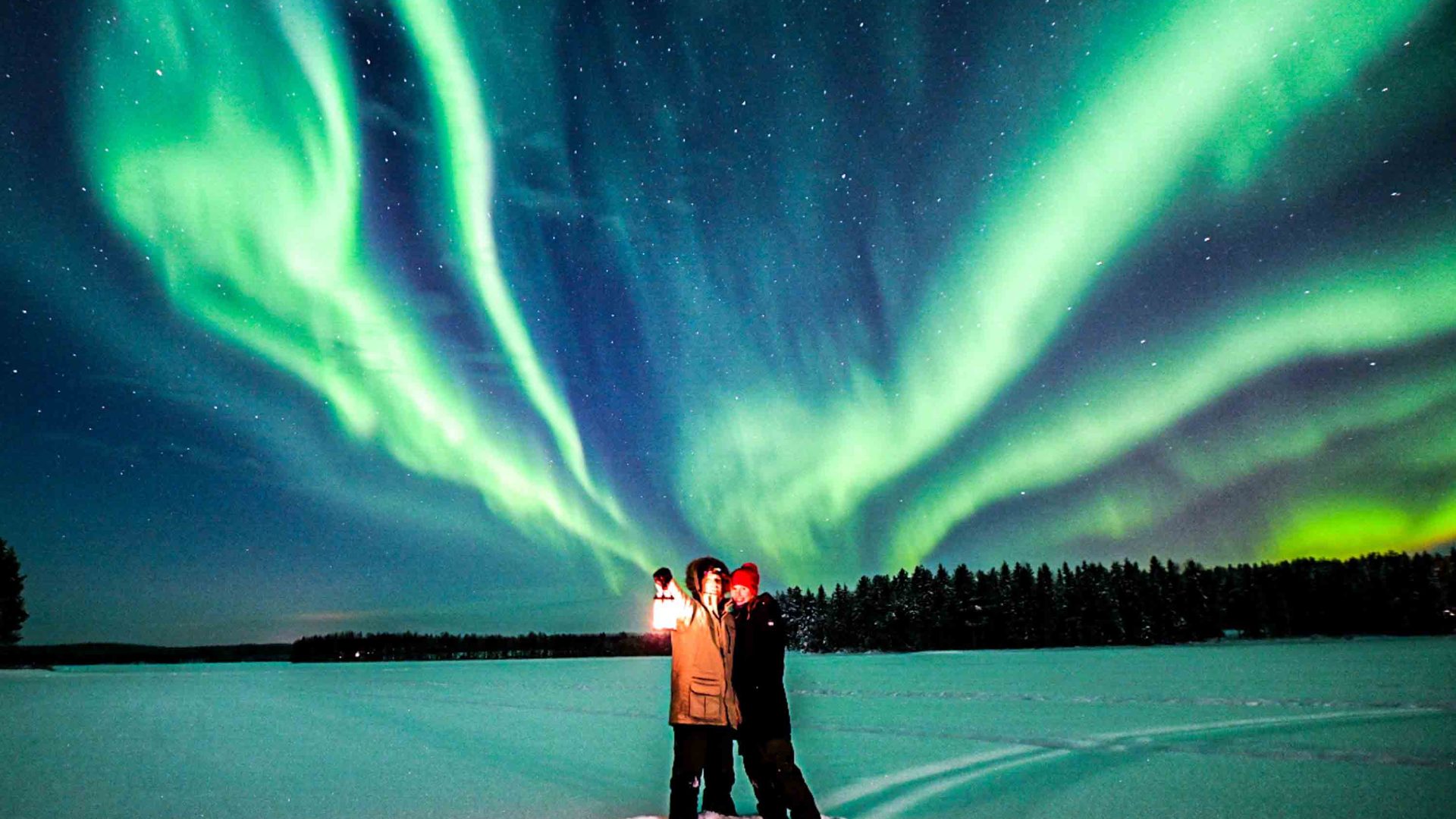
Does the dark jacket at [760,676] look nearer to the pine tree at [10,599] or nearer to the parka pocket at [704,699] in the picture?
the parka pocket at [704,699]

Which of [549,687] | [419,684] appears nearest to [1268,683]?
[549,687]

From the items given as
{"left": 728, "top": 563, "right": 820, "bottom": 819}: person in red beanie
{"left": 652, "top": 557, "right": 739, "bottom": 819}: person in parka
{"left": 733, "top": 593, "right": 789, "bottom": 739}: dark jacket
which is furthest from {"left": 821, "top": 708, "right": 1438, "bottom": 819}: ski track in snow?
{"left": 652, "top": 557, "right": 739, "bottom": 819}: person in parka

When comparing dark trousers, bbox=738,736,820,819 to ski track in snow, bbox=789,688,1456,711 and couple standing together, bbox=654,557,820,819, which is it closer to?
couple standing together, bbox=654,557,820,819

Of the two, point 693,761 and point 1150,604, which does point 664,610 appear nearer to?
point 693,761

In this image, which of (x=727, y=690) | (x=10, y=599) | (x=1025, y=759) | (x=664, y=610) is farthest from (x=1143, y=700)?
(x=10, y=599)

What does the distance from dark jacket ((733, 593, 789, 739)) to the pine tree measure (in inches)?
3048

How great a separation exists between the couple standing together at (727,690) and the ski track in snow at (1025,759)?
1.79 metres

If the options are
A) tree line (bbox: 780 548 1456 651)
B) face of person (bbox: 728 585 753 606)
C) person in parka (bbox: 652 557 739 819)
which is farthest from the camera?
tree line (bbox: 780 548 1456 651)

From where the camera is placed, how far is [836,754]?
1139 centimetres

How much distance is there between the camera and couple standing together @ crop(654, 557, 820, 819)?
567 centimetres

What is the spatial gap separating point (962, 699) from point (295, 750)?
13949 millimetres

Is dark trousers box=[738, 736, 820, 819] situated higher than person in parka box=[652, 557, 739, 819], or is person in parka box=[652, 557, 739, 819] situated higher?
person in parka box=[652, 557, 739, 819]

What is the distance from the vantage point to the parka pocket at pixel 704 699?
5676 millimetres

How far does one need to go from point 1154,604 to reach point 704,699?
9496 centimetres
